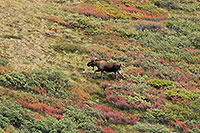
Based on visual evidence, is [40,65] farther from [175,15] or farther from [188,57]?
[175,15]

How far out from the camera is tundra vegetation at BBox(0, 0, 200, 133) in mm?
12680

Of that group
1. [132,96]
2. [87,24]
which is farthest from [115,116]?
[87,24]

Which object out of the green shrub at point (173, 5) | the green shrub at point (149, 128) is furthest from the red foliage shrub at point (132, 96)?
the green shrub at point (173, 5)

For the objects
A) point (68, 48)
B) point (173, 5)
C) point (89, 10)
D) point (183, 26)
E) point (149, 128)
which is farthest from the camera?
point (173, 5)

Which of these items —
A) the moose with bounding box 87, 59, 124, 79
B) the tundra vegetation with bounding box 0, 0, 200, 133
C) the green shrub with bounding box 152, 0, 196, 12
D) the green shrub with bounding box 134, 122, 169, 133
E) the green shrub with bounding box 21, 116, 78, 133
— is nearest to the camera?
the green shrub with bounding box 21, 116, 78, 133

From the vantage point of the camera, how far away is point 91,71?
2011cm

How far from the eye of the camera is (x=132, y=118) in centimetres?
1492

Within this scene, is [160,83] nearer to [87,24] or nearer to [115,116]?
[115,116]

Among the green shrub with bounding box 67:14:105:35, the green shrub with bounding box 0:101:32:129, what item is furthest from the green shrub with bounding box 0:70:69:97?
the green shrub with bounding box 67:14:105:35

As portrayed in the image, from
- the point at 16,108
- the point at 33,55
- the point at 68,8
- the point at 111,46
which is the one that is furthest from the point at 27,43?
the point at 68,8

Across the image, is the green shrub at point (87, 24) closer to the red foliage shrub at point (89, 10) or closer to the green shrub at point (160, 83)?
the red foliage shrub at point (89, 10)

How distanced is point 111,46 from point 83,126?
53.3 ft

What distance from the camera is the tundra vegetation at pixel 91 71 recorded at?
499 inches

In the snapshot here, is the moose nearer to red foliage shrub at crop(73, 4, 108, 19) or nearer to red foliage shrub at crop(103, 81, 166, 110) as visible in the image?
red foliage shrub at crop(103, 81, 166, 110)
